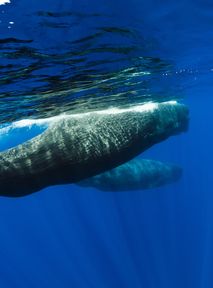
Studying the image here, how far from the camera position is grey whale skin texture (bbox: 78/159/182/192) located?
53.8ft

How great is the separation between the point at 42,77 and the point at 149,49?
3.54m

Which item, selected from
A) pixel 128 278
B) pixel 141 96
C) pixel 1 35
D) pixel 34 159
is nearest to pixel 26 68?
pixel 1 35

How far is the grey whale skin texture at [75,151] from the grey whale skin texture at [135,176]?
4.66 metres

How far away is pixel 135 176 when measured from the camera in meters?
18.2

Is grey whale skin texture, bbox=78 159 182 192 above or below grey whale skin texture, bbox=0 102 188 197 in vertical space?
below

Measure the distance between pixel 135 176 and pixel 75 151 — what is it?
33.7 feet

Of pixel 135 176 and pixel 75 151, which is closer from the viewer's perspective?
pixel 75 151

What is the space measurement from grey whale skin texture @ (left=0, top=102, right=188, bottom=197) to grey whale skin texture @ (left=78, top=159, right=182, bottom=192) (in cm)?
466

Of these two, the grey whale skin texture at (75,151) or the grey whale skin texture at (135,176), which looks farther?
the grey whale skin texture at (135,176)

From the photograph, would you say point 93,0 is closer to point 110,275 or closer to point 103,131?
point 103,131

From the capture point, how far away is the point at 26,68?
10.5 m

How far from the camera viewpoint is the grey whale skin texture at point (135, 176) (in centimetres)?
1638

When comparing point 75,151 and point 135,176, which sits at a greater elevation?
point 75,151

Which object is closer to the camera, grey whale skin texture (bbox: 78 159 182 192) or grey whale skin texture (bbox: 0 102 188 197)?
grey whale skin texture (bbox: 0 102 188 197)
